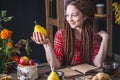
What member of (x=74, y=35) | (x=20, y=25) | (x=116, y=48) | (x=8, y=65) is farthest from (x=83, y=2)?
(x=116, y=48)

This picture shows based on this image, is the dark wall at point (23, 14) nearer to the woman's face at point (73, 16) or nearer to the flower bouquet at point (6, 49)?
the woman's face at point (73, 16)

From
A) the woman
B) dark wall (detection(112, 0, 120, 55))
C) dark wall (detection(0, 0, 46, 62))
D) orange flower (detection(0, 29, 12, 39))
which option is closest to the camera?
orange flower (detection(0, 29, 12, 39))

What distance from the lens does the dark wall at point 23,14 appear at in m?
4.19

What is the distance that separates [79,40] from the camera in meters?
2.23

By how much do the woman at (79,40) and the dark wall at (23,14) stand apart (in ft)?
6.94

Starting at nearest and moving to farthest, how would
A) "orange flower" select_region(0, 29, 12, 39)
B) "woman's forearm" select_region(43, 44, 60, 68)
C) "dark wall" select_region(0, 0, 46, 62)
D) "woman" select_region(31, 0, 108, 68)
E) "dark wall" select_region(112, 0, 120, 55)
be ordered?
"orange flower" select_region(0, 29, 12, 39) → "woman's forearm" select_region(43, 44, 60, 68) → "woman" select_region(31, 0, 108, 68) → "dark wall" select_region(0, 0, 46, 62) → "dark wall" select_region(112, 0, 120, 55)

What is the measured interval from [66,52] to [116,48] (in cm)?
258

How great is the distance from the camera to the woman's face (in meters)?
2.09

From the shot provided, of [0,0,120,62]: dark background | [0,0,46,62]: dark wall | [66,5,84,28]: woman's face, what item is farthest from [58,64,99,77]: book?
[0,0,46,62]: dark wall

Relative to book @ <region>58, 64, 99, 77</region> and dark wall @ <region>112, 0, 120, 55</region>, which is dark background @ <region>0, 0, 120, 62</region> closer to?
dark wall @ <region>112, 0, 120, 55</region>

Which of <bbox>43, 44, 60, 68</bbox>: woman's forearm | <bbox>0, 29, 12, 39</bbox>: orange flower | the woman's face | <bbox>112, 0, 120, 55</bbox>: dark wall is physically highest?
the woman's face

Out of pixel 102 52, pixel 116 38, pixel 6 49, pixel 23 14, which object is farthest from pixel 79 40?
pixel 116 38

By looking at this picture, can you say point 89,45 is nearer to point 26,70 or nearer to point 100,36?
A: point 100,36

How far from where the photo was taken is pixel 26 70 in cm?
Answer: 171
